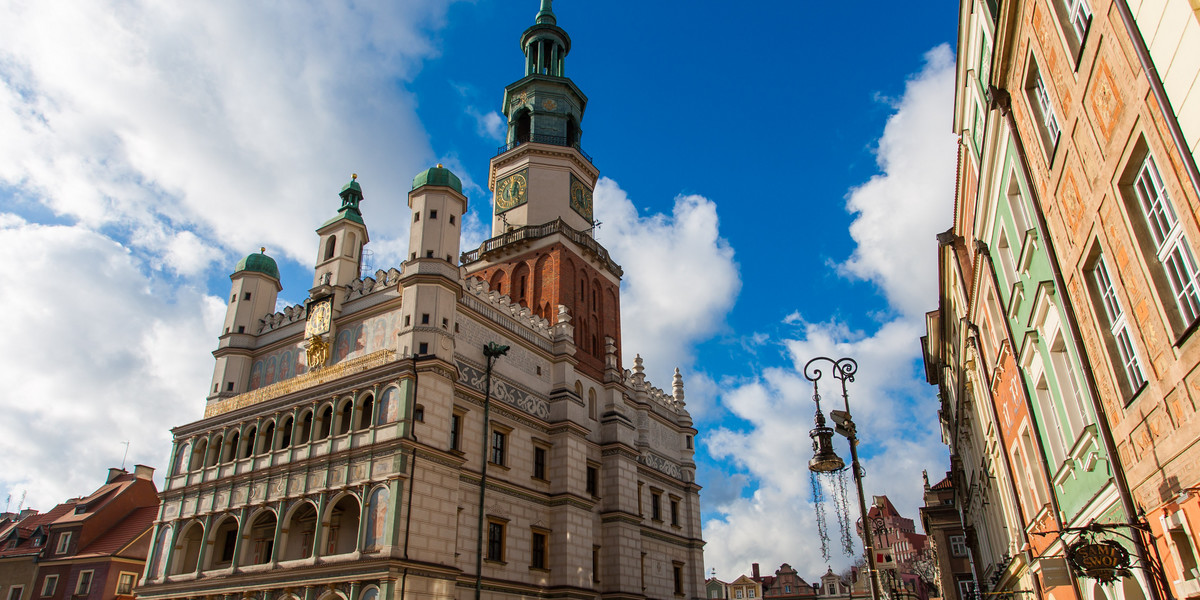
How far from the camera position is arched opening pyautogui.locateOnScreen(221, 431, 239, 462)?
31875 millimetres

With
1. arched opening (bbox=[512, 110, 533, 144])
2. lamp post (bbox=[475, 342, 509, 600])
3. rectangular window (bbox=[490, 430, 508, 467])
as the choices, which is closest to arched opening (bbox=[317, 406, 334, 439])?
lamp post (bbox=[475, 342, 509, 600])

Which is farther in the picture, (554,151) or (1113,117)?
(554,151)

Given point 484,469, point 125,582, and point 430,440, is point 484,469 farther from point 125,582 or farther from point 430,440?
point 125,582

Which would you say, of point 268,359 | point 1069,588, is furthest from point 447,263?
point 1069,588

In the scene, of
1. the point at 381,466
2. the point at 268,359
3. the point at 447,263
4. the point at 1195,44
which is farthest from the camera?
the point at 268,359

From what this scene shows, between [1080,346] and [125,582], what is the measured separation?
175ft

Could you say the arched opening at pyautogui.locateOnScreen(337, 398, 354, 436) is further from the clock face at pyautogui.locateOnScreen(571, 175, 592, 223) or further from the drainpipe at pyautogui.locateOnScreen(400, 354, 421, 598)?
the clock face at pyautogui.locateOnScreen(571, 175, 592, 223)

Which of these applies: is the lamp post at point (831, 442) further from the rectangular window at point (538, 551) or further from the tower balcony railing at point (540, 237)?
the tower balcony railing at point (540, 237)

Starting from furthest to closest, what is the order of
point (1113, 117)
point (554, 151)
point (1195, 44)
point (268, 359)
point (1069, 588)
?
point (554, 151), point (268, 359), point (1069, 588), point (1113, 117), point (1195, 44)

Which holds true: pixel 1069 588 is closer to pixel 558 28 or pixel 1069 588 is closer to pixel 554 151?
pixel 554 151

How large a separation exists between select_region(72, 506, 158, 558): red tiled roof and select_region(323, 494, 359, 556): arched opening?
28824mm

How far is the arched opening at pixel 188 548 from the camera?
3066 cm

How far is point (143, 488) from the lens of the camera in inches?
2143

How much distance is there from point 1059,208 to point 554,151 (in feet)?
120
